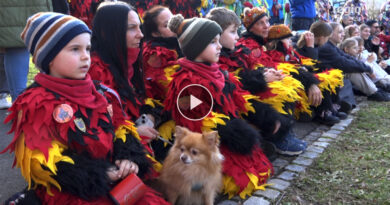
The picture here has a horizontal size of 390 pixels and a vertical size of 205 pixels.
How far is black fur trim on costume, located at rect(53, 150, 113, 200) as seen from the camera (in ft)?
6.24

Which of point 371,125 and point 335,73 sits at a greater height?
point 335,73

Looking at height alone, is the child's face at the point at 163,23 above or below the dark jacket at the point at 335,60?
above

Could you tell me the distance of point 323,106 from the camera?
4793 millimetres

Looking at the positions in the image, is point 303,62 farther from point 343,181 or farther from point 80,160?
point 80,160

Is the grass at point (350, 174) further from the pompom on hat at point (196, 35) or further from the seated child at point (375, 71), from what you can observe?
the seated child at point (375, 71)

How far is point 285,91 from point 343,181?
103 cm

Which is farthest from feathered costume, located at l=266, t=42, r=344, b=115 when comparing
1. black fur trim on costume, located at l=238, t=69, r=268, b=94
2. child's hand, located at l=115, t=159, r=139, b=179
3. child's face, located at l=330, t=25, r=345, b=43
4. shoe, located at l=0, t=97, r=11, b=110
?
shoe, located at l=0, t=97, r=11, b=110

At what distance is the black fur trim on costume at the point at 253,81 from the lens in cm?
350

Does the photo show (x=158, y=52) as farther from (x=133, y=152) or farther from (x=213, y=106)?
(x=133, y=152)

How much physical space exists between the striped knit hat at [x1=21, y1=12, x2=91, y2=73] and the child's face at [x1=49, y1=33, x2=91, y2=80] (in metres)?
0.03

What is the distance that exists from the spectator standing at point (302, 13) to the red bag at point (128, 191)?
595 centimetres


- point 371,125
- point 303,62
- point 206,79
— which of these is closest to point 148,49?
point 206,79

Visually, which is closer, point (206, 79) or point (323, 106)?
point (206, 79)

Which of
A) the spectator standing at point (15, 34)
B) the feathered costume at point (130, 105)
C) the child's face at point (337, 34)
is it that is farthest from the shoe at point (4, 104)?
the child's face at point (337, 34)
